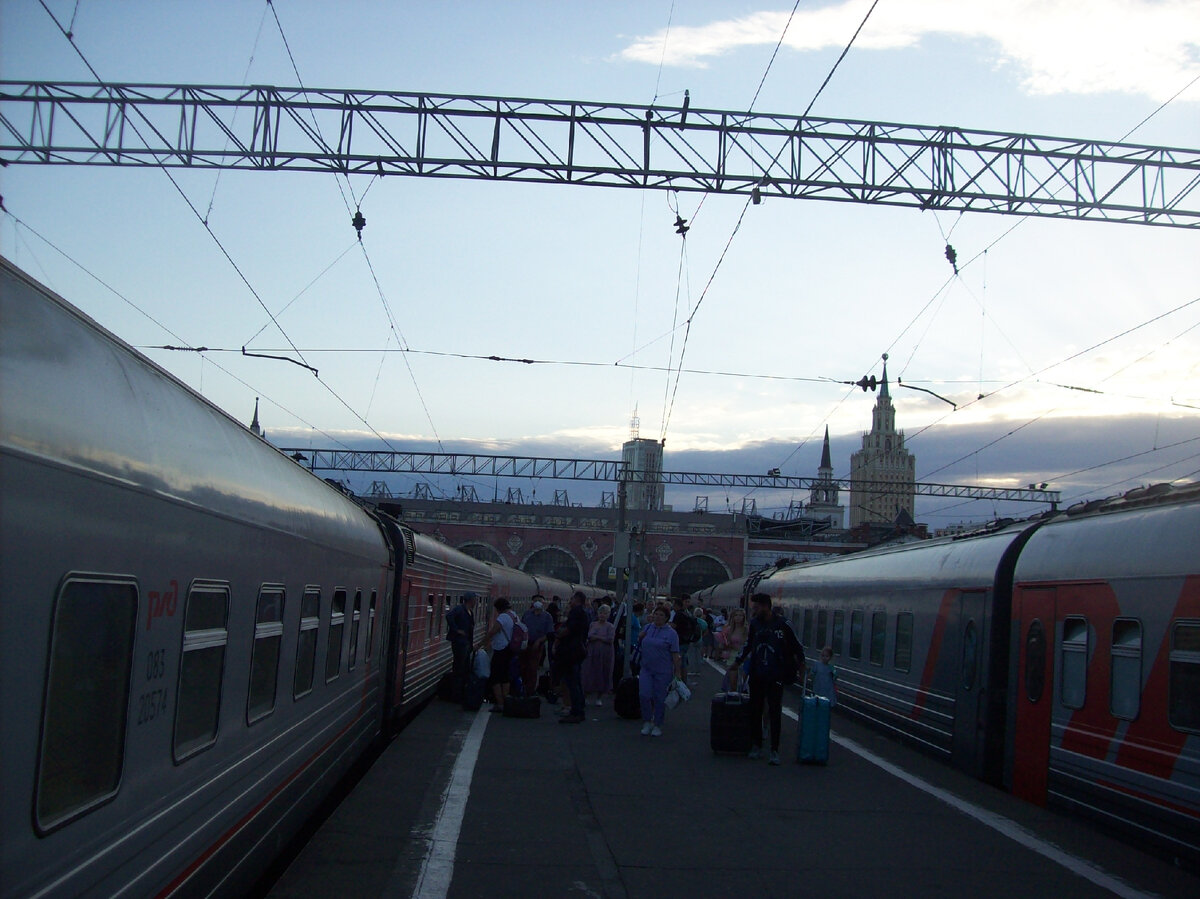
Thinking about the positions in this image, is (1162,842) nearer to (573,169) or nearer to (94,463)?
(94,463)

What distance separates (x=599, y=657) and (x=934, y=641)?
18.0ft

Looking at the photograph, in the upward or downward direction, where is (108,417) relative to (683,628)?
upward

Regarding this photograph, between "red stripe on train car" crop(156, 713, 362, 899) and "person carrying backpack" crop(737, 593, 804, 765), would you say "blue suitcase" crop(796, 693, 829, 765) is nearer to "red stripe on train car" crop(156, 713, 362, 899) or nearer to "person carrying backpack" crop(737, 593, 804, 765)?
"person carrying backpack" crop(737, 593, 804, 765)

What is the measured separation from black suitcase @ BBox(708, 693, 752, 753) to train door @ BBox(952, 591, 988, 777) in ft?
7.04

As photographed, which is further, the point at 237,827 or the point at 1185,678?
the point at 1185,678

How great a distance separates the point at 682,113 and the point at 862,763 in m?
7.83

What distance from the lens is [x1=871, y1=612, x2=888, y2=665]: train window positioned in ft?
53.2

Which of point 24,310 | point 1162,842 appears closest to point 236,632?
point 24,310

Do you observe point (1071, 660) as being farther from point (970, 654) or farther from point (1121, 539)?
point (970, 654)

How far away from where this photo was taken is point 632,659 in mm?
17469

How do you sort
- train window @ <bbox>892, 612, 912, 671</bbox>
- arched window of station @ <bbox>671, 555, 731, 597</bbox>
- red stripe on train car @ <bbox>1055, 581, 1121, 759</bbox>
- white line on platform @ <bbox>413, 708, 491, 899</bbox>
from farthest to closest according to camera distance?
arched window of station @ <bbox>671, 555, 731, 597</bbox> < train window @ <bbox>892, 612, 912, 671</bbox> < red stripe on train car @ <bbox>1055, 581, 1121, 759</bbox> < white line on platform @ <bbox>413, 708, 491, 899</bbox>

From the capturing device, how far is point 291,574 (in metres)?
7.07

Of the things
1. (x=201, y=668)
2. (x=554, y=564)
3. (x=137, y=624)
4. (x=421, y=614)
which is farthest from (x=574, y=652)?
(x=554, y=564)

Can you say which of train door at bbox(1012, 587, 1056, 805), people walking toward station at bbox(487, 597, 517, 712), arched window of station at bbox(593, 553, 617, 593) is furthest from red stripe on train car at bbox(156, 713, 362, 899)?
arched window of station at bbox(593, 553, 617, 593)
